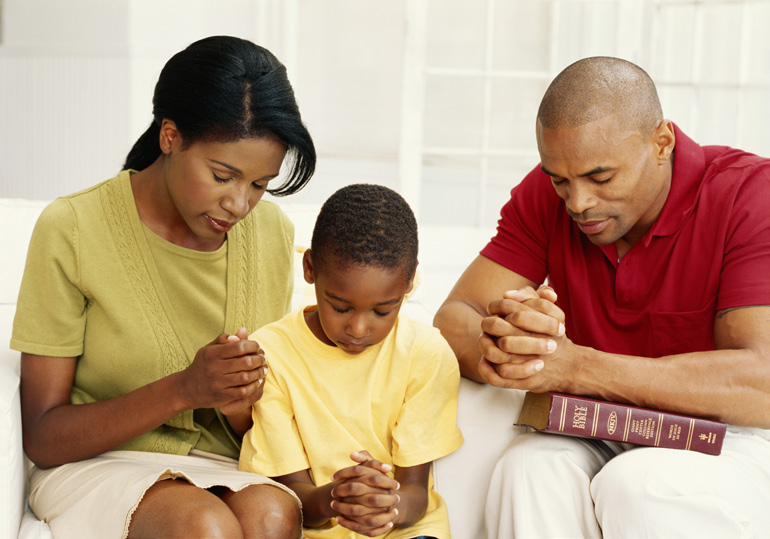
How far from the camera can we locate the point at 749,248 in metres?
1.74

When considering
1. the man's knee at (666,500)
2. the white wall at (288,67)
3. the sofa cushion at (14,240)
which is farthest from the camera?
the white wall at (288,67)

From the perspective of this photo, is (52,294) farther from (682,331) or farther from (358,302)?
(682,331)

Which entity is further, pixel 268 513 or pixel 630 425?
pixel 630 425

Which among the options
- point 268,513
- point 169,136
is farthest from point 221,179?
point 268,513

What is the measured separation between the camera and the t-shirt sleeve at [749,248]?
1.69 meters

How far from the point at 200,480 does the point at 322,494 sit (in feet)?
0.72

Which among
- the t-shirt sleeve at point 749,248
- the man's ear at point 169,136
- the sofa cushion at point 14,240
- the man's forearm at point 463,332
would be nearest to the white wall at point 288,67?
the sofa cushion at point 14,240

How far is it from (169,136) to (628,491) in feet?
3.48

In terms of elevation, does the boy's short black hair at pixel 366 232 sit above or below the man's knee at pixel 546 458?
above

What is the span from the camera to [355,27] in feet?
32.3

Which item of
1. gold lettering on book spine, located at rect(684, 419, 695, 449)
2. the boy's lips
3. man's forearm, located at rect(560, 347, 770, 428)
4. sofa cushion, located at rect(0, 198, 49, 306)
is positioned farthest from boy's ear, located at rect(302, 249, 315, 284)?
sofa cushion, located at rect(0, 198, 49, 306)

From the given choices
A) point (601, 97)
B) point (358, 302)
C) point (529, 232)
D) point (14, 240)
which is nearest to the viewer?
point (358, 302)

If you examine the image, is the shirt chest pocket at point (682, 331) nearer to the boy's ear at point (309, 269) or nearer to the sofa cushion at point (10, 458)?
the boy's ear at point (309, 269)

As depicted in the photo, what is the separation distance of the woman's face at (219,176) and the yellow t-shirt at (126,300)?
0.14 m
